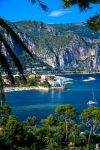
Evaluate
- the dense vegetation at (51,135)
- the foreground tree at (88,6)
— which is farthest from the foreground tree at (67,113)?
the foreground tree at (88,6)

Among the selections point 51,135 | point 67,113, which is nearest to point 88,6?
point 51,135

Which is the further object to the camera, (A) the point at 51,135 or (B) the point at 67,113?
(B) the point at 67,113

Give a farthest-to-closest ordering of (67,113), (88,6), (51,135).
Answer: (67,113) < (51,135) < (88,6)

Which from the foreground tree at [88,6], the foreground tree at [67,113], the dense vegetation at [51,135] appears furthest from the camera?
the foreground tree at [67,113]

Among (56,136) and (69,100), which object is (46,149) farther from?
(69,100)

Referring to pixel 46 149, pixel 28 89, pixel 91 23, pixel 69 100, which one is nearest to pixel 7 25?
pixel 91 23

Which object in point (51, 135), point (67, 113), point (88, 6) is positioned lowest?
point (51, 135)

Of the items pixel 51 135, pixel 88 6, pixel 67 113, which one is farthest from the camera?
pixel 67 113

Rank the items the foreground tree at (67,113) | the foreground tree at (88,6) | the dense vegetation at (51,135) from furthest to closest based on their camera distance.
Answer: the foreground tree at (67,113)
the dense vegetation at (51,135)
the foreground tree at (88,6)

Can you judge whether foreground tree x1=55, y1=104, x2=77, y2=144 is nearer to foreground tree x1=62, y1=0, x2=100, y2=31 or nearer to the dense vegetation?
the dense vegetation

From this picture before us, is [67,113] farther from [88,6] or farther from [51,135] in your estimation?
[88,6]

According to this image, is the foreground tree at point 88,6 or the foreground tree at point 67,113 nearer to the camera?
the foreground tree at point 88,6

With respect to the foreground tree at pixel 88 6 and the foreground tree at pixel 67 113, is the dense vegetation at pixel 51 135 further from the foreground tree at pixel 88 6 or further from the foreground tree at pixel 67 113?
the foreground tree at pixel 88 6

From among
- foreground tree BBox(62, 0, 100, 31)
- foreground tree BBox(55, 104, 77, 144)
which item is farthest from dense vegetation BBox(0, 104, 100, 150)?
foreground tree BBox(62, 0, 100, 31)
